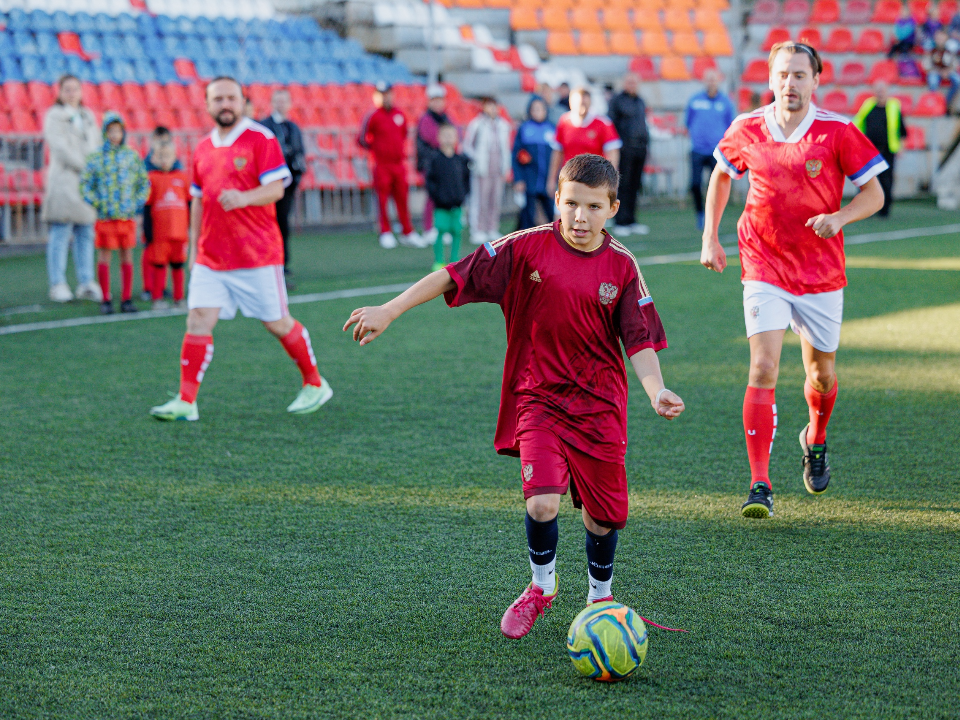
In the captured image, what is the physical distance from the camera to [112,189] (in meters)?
10.0

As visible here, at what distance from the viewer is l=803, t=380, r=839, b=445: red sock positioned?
16.9 ft

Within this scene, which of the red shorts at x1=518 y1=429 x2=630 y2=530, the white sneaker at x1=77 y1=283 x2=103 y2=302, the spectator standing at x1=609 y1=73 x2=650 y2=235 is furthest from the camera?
the spectator standing at x1=609 y1=73 x2=650 y2=235

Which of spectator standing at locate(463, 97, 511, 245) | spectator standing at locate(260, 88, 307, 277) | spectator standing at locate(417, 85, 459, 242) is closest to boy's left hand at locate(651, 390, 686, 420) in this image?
spectator standing at locate(260, 88, 307, 277)

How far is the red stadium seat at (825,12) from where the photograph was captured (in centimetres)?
2553

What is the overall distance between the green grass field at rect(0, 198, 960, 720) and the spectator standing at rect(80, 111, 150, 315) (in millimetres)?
2248

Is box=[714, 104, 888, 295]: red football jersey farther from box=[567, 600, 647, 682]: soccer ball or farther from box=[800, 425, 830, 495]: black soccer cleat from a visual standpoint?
box=[567, 600, 647, 682]: soccer ball

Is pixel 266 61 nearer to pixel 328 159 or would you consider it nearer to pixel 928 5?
pixel 328 159

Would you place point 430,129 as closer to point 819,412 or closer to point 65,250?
point 65,250

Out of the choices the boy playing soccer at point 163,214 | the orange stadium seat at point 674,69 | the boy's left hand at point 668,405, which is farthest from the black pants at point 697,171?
the boy's left hand at point 668,405

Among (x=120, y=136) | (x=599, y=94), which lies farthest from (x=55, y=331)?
(x=599, y=94)

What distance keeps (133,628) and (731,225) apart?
15112mm

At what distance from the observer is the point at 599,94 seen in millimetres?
22750

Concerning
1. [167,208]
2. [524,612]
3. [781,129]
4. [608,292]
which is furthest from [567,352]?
[167,208]

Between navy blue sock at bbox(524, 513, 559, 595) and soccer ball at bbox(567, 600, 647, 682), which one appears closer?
soccer ball at bbox(567, 600, 647, 682)
